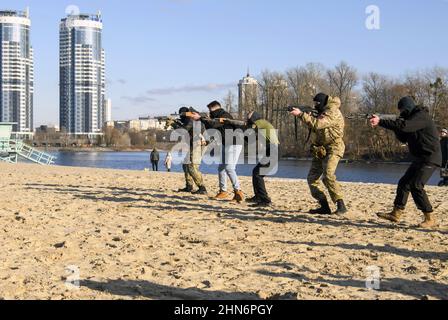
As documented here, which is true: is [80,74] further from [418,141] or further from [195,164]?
[418,141]

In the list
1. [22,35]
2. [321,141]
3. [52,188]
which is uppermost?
[22,35]

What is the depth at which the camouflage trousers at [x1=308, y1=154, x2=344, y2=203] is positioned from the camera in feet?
31.1

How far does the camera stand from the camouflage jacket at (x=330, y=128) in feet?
30.6

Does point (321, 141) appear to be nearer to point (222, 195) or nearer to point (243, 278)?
point (222, 195)

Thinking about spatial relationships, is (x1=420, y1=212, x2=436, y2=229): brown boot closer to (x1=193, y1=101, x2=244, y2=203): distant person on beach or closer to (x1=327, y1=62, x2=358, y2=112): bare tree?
(x1=193, y1=101, x2=244, y2=203): distant person on beach

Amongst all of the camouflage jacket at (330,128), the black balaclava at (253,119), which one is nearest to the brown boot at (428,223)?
the camouflage jacket at (330,128)

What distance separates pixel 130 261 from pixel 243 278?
1.44m

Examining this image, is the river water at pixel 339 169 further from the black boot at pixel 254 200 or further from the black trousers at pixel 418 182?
the black trousers at pixel 418 182

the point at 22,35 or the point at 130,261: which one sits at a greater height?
the point at 22,35

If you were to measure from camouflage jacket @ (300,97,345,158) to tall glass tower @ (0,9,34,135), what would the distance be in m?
170

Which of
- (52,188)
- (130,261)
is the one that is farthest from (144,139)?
(130,261)

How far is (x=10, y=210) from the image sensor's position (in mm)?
10211

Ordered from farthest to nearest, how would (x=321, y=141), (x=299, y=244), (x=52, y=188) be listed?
(x=52, y=188) → (x=321, y=141) → (x=299, y=244)

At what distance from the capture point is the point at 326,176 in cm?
949
